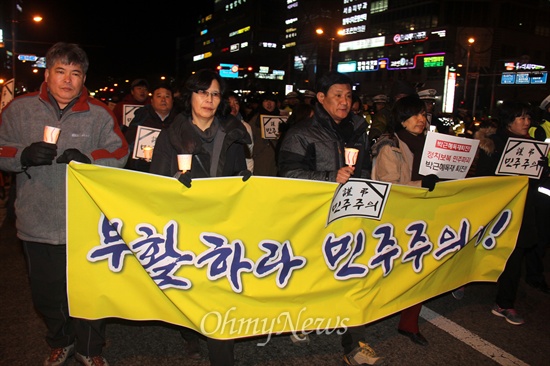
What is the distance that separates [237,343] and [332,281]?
115 centimetres

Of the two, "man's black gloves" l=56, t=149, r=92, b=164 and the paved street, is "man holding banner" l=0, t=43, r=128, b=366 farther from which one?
the paved street

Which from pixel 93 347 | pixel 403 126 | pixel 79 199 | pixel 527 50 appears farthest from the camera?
pixel 527 50

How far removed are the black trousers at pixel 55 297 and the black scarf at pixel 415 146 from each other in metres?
2.85

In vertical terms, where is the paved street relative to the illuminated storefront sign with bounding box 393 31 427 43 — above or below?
below

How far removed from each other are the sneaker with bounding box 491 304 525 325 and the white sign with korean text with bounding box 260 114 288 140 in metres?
4.54

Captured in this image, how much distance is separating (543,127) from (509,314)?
9.23ft

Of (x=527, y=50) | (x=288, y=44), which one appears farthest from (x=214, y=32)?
(x=527, y=50)

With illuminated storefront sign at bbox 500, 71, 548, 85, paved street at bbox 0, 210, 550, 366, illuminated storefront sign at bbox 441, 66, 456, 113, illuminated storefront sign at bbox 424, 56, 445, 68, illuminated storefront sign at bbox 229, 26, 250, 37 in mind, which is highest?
illuminated storefront sign at bbox 229, 26, 250, 37

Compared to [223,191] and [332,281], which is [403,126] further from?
[223,191]

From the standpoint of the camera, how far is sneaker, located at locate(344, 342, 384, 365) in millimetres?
3598

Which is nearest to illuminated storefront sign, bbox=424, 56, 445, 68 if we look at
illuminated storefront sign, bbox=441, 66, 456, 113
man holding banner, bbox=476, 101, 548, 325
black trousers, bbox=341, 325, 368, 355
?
illuminated storefront sign, bbox=441, 66, 456, 113

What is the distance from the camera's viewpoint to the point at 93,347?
11.2ft

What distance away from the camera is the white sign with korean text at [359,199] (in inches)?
135

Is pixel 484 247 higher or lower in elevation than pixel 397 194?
lower
